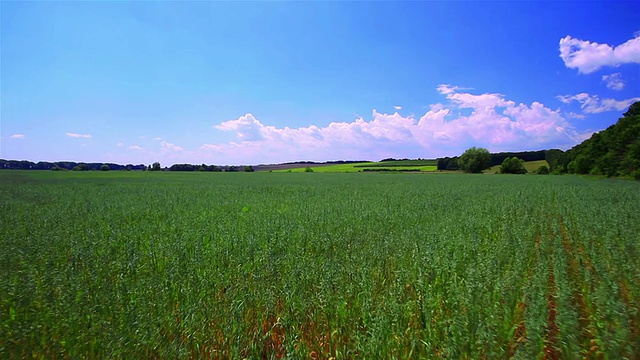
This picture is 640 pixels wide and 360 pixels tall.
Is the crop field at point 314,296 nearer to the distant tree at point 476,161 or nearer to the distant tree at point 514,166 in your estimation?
the distant tree at point 514,166

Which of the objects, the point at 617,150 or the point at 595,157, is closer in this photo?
the point at 617,150

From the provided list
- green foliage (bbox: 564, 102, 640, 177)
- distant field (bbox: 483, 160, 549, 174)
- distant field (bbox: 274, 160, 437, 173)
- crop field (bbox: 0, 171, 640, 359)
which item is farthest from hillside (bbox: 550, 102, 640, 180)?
crop field (bbox: 0, 171, 640, 359)

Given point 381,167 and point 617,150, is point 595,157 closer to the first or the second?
point 617,150

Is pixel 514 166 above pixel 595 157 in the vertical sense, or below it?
below

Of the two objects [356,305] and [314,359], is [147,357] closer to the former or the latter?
[314,359]

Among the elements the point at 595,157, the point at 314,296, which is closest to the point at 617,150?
the point at 595,157

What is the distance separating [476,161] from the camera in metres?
88.0

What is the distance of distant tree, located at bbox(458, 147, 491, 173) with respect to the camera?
8812cm

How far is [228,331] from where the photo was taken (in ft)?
9.82

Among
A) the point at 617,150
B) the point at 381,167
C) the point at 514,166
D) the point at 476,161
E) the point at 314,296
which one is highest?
the point at 617,150

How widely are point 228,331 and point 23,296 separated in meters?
3.00

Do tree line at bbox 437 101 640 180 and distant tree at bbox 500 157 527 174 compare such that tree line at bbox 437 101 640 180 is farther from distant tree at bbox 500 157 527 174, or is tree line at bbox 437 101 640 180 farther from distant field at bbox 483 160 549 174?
distant field at bbox 483 160 549 174

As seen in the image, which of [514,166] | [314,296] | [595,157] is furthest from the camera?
[514,166]

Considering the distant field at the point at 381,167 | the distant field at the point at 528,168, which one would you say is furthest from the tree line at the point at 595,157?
the distant field at the point at 381,167
